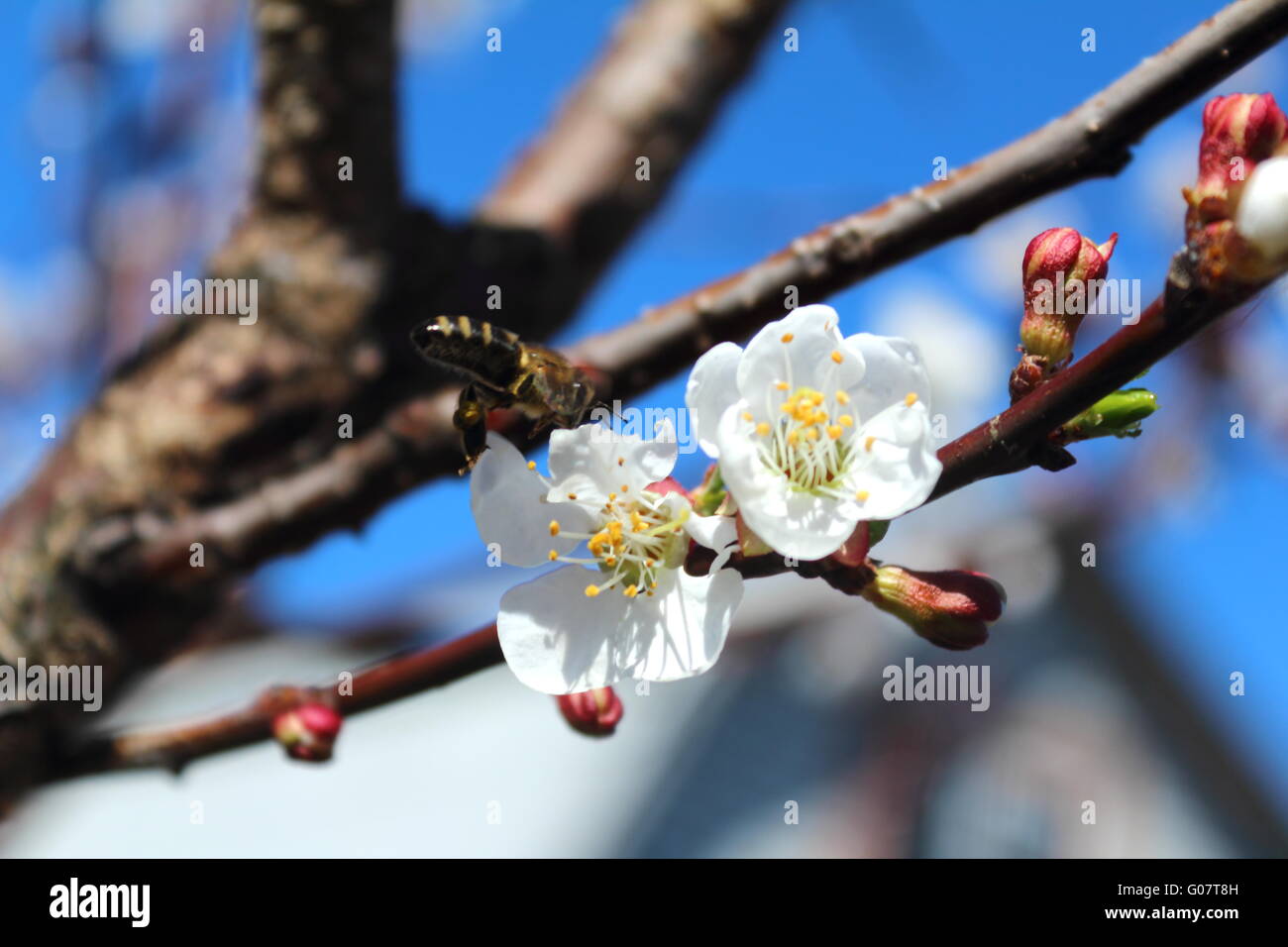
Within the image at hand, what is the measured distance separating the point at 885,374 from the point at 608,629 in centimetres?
29

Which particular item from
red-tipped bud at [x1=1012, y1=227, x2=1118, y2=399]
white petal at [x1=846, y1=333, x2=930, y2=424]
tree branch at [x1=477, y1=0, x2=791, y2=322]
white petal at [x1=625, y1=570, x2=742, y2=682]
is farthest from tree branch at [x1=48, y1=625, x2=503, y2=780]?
tree branch at [x1=477, y1=0, x2=791, y2=322]

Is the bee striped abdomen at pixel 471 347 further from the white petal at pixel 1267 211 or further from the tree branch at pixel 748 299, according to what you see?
the white petal at pixel 1267 211

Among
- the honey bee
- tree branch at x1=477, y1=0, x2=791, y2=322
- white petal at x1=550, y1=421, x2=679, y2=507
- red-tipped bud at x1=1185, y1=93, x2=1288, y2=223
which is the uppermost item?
tree branch at x1=477, y1=0, x2=791, y2=322

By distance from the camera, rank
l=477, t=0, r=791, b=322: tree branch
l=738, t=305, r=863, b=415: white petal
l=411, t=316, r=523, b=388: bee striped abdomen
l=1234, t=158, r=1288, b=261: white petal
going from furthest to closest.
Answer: l=477, t=0, r=791, b=322: tree branch, l=738, t=305, r=863, b=415: white petal, l=411, t=316, r=523, b=388: bee striped abdomen, l=1234, t=158, r=1288, b=261: white petal

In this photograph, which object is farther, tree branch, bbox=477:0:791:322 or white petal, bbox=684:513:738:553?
tree branch, bbox=477:0:791:322

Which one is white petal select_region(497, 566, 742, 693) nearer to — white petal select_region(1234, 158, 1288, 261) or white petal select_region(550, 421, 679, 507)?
white petal select_region(550, 421, 679, 507)

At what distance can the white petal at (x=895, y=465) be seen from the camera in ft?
2.34

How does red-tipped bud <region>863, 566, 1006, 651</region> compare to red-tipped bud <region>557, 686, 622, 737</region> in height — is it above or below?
above

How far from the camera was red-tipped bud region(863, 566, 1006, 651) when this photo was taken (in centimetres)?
78

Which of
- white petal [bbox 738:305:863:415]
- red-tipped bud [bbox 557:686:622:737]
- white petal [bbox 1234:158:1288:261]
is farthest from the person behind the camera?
red-tipped bud [bbox 557:686:622:737]

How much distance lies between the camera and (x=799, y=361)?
86cm

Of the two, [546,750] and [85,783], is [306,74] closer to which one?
[85,783]

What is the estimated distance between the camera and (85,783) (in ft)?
4.20

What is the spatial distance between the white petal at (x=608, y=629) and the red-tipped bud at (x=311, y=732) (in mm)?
324
